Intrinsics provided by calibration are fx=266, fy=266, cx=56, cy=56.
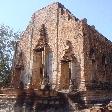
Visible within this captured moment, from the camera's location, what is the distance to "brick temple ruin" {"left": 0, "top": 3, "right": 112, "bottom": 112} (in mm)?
13734

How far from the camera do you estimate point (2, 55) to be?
2634cm

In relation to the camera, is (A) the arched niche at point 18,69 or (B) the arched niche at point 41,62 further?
(A) the arched niche at point 18,69

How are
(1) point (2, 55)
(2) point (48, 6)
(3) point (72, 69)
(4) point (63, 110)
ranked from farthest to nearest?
(1) point (2, 55)
(2) point (48, 6)
(3) point (72, 69)
(4) point (63, 110)

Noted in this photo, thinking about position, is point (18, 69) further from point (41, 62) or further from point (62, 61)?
point (62, 61)

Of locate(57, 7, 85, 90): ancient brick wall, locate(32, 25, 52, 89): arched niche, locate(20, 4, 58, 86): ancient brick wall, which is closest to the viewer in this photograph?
locate(57, 7, 85, 90): ancient brick wall

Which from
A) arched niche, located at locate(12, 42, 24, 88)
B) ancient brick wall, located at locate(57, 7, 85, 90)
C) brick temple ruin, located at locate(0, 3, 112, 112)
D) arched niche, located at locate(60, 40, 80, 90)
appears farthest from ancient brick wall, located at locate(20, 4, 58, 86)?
arched niche, located at locate(60, 40, 80, 90)

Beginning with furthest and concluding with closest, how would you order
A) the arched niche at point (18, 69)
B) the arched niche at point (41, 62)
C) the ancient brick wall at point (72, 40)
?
1. the arched niche at point (18, 69)
2. the arched niche at point (41, 62)
3. the ancient brick wall at point (72, 40)

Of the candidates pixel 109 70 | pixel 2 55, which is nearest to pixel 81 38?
pixel 109 70

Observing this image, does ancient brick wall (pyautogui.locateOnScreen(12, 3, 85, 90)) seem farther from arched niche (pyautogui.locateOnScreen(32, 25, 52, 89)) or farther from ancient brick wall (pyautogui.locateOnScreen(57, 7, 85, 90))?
arched niche (pyautogui.locateOnScreen(32, 25, 52, 89))

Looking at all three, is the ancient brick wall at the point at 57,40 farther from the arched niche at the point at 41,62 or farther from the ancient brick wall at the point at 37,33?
the arched niche at the point at 41,62

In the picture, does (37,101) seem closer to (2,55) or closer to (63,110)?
(63,110)

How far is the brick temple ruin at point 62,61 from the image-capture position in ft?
45.1

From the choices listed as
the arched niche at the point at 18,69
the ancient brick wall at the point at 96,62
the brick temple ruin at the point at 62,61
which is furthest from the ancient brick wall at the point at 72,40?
the arched niche at the point at 18,69

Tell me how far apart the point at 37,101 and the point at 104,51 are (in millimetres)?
6052
